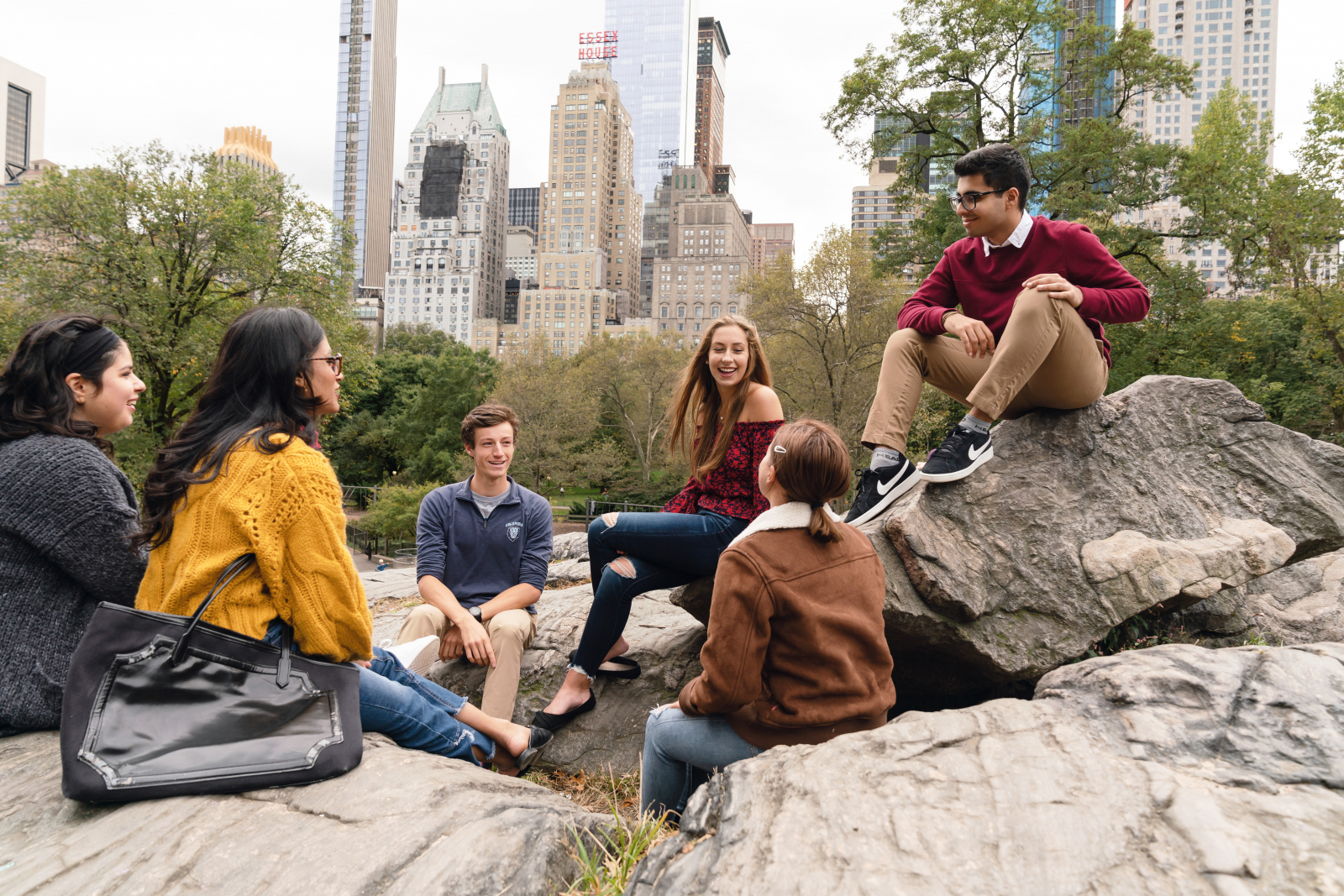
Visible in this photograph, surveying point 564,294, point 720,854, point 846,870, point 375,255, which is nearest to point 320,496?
point 720,854

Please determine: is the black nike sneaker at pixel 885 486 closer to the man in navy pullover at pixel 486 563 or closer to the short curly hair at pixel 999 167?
the short curly hair at pixel 999 167

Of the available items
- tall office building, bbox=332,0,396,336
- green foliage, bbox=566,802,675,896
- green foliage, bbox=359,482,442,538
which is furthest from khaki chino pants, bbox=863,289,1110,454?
tall office building, bbox=332,0,396,336

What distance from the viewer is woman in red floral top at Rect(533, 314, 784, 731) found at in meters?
3.66

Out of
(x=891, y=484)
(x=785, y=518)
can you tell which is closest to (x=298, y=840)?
(x=785, y=518)

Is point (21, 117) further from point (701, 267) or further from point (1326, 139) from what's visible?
point (1326, 139)

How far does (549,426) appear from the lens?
109 ft

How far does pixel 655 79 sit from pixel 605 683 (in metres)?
194

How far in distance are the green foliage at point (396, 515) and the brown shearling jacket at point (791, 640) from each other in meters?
24.3

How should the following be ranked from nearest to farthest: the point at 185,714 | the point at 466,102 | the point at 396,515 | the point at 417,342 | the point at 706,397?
the point at 185,714, the point at 706,397, the point at 396,515, the point at 417,342, the point at 466,102

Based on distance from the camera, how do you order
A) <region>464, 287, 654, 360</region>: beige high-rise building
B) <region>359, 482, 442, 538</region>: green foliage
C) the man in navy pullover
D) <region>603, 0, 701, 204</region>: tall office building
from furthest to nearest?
<region>603, 0, 701, 204</region>: tall office building < <region>464, 287, 654, 360</region>: beige high-rise building < <region>359, 482, 442, 538</region>: green foliage < the man in navy pullover

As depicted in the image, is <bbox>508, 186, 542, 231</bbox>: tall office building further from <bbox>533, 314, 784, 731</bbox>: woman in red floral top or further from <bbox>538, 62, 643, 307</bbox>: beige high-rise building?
<bbox>533, 314, 784, 731</bbox>: woman in red floral top

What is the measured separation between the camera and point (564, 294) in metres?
129

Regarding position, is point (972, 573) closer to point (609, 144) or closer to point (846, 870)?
point (846, 870)

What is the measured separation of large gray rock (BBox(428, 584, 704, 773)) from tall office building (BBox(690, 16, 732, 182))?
18558cm
